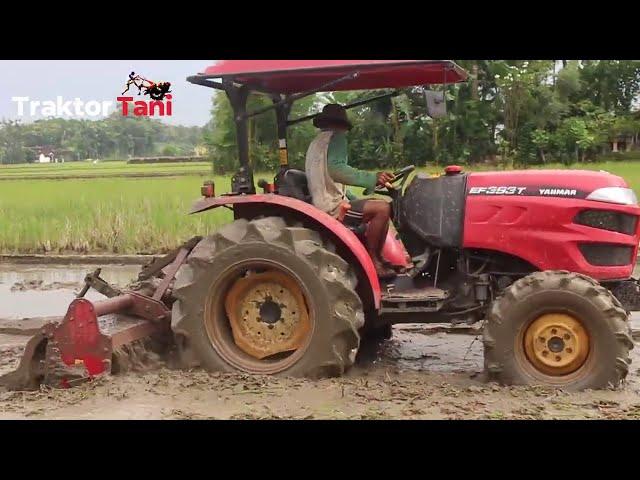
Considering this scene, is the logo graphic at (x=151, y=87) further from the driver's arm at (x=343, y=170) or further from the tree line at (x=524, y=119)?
the tree line at (x=524, y=119)

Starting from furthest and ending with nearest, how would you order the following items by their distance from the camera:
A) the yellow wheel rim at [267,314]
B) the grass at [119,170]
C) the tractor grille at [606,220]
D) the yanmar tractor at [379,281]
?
1. the grass at [119,170]
2. the yellow wheel rim at [267,314]
3. the tractor grille at [606,220]
4. the yanmar tractor at [379,281]

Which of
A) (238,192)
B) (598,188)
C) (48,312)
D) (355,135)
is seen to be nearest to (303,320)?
(238,192)

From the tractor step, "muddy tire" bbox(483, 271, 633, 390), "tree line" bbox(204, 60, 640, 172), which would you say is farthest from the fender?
"tree line" bbox(204, 60, 640, 172)

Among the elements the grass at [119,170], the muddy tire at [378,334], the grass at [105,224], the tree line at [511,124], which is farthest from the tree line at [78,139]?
the muddy tire at [378,334]

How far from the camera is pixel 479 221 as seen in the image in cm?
537

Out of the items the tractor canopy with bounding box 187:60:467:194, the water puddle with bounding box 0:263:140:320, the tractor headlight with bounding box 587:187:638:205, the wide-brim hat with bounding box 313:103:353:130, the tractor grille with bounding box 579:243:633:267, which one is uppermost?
the tractor canopy with bounding box 187:60:467:194

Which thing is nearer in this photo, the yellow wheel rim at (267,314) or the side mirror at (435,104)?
the side mirror at (435,104)

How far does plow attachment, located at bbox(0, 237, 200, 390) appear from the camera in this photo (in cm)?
506

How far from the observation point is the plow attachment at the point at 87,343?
5.06m

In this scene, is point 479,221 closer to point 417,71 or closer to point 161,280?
point 417,71

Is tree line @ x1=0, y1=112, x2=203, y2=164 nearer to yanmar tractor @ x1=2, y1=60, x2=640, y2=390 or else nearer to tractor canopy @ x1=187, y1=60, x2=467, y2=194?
tractor canopy @ x1=187, y1=60, x2=467, y2=194

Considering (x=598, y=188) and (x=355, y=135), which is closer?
(x=598, y=188)

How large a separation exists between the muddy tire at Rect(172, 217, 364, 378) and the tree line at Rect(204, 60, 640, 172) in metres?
10.7

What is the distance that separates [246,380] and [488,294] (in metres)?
1.77
